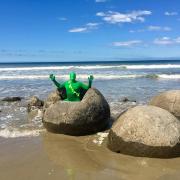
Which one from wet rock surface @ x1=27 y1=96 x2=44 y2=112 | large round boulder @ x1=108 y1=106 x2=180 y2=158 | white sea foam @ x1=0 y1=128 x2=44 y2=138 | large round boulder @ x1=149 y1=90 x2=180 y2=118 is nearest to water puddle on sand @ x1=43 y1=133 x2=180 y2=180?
large round boulder @ x1=108 y1=106 x2=180 y2=158

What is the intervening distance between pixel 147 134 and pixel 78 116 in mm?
2257

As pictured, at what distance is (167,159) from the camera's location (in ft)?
22.2

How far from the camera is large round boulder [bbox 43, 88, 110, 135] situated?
28.6 feet

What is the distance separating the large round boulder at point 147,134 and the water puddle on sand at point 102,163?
0.47 ft

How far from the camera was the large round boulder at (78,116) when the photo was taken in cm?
870

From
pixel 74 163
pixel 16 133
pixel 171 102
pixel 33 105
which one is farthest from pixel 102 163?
pixel 33 105

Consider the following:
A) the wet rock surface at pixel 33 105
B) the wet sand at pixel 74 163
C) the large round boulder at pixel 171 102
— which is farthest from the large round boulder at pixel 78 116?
the wet rock surface at pixel 33 105

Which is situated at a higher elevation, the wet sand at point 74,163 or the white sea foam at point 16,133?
the wet sand at point 74,163

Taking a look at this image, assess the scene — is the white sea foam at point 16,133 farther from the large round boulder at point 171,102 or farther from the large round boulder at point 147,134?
the large round boulder at point 171,102

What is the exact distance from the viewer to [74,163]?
6688mm

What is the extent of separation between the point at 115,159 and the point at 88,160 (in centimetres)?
50

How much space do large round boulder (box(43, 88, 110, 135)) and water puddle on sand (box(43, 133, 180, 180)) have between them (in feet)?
1.97

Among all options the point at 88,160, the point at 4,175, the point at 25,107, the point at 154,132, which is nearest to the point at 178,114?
the point at 154,132

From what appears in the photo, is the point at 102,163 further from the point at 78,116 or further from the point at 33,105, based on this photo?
the point at 33,105
